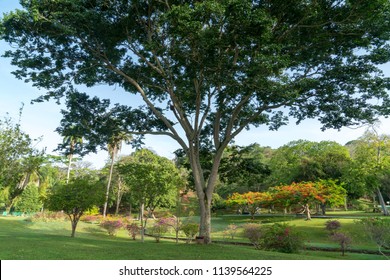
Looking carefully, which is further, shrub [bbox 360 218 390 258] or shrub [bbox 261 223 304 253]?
shrub [bbox 261 223 304 253]

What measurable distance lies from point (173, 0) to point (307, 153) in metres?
39.6

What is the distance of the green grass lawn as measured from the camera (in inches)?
402

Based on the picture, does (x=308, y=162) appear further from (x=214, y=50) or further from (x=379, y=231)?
(x=214, y=50)

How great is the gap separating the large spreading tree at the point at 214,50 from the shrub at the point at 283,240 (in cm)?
385

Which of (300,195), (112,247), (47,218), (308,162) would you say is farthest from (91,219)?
(308,162)

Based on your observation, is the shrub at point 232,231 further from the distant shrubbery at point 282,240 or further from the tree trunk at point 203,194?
the tree trunk at point 203,194

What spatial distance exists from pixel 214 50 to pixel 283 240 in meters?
10.2

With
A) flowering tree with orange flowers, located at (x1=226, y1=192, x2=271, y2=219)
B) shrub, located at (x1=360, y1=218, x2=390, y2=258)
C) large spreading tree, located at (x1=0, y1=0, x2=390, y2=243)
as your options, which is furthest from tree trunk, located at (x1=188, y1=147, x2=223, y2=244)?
flowering tree with orange flowers, located at (x1=226, y1=192, x2=271, y2=219)

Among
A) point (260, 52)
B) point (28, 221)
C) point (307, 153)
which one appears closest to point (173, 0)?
point (260, 52)

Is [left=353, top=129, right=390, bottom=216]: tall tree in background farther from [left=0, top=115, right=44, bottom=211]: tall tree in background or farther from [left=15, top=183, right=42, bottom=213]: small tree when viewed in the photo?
[left=15, top=183, right=42, bottom=213]: small tree

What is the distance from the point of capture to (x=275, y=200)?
32625 mm

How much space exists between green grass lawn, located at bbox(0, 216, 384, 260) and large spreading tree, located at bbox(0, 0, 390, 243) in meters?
2.55

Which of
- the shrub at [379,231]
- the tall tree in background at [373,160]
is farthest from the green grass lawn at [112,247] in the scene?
the tall tree in background at [373,160]
